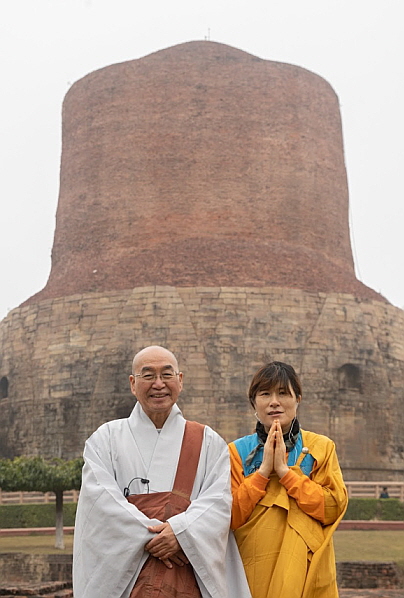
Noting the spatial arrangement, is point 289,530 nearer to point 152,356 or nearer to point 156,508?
point 156,508

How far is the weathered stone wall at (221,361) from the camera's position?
2508cm

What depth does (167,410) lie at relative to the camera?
16.5 feet

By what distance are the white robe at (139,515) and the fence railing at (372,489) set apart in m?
17.9

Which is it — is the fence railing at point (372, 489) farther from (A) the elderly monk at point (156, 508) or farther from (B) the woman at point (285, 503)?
(A) the elderly monk at point (156, 508)

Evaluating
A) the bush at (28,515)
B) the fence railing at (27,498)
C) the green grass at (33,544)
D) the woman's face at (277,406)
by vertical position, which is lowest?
the green grass at (33,544)

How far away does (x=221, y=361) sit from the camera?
25047 mm

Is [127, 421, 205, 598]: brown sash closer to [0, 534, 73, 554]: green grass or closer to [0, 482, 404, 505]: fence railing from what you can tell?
[0, 534, 73, 554]: green grass

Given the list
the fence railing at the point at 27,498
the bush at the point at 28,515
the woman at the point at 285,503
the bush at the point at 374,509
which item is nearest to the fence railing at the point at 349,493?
the fence railing at the point at 27,498

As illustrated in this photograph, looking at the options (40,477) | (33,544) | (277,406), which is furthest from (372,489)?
(277,406)

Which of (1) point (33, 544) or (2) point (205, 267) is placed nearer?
(1) point (33, 544)

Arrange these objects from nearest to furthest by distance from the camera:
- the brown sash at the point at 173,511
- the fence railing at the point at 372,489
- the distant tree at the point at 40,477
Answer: the brown sash at the point at 173,511 < the distant tree at the point at 40,477 < the fence railing at the point at 372,489

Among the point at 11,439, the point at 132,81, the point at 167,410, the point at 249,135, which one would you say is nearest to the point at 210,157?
the point at 249,135

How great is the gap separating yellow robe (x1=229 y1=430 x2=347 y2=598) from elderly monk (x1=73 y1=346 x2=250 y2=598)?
102 millimetres

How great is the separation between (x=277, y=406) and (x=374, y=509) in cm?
1637
